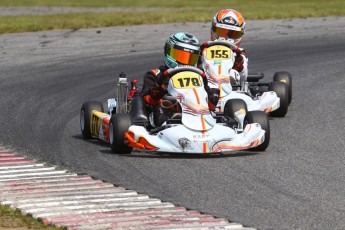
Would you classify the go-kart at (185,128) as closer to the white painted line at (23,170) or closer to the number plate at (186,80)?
the number plate at (186,80)

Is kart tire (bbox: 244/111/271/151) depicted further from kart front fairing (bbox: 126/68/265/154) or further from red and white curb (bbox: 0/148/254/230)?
red and white curb (bbox: 0/148/254/230)

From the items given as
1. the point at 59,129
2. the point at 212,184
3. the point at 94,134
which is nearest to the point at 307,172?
the point at 212,184

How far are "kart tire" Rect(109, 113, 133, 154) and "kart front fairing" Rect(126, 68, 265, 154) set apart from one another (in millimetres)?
108

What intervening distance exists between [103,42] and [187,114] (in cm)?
1111

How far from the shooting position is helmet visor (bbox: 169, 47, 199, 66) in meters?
11.7

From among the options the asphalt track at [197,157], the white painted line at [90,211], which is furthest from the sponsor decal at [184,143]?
Result: the white painted line at [90,211]

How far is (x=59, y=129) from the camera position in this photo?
12.9 metres

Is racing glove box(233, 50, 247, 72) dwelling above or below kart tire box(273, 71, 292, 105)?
above

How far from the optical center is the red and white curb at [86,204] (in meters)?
7.73

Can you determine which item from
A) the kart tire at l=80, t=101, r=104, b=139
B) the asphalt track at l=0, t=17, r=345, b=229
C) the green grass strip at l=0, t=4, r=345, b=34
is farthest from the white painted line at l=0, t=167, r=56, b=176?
the green grass strip at l=0, t=4, r=345, b=34

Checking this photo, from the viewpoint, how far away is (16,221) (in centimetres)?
781

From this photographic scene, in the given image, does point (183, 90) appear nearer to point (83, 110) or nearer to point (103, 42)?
point (83, 110)

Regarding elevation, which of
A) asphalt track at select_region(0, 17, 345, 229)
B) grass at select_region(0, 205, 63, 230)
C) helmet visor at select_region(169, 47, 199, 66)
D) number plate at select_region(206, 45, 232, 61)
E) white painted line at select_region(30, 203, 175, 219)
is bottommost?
asphalt track at select_region(0, 17, 345, 229)

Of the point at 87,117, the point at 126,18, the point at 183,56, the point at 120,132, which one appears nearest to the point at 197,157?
the point at 120,132
